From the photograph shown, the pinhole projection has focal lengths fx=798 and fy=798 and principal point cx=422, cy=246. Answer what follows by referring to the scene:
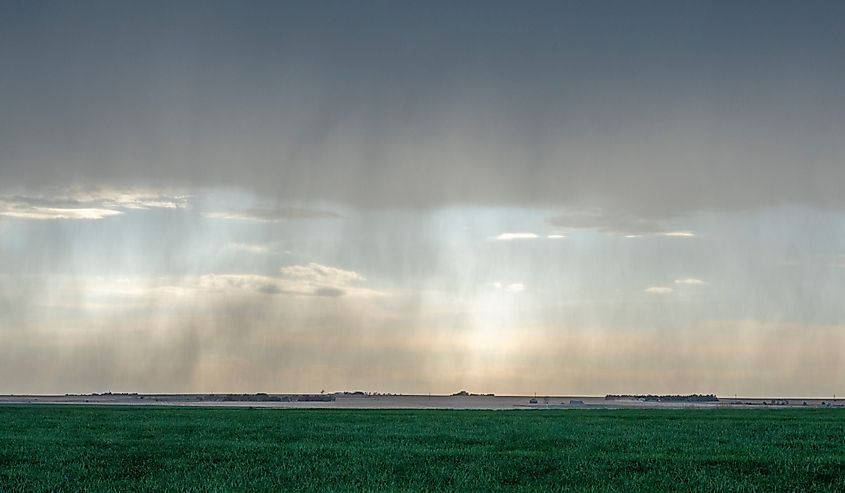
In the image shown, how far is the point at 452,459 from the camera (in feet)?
93.7

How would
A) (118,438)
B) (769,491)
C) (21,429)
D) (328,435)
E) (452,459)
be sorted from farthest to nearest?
(21,429) < (328,435) < (118,438) < (452,459) < (769,491)

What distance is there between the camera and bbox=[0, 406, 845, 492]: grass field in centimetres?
2391

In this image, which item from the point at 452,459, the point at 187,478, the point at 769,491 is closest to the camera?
the point at 769,491

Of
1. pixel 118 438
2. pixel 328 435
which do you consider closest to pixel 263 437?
pixel 328 435

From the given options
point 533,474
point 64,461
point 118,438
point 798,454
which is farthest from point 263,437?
point 798,454

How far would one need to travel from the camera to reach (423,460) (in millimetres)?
28250

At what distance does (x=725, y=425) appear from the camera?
4734 cm

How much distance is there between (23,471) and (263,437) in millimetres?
13413

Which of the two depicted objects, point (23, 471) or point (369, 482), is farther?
point (23, 471)

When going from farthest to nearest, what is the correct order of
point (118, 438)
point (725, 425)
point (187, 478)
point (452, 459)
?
point (725, 425) → point (118, 438) → point (452, 459) → point (187, 478)

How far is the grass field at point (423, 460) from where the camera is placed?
23.9m

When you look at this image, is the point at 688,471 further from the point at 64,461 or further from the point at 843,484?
the point at 64,461

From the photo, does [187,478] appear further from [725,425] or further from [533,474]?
[725,425]

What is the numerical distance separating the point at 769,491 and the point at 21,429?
126 feet
